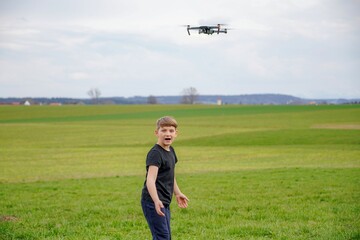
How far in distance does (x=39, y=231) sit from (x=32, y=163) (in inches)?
1000

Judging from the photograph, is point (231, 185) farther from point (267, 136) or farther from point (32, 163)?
point (267, 136)

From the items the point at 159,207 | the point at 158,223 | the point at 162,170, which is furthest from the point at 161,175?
the point at 158,223

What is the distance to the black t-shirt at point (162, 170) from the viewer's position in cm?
679

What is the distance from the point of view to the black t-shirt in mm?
6785

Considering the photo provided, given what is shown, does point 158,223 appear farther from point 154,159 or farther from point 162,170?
point 154,159

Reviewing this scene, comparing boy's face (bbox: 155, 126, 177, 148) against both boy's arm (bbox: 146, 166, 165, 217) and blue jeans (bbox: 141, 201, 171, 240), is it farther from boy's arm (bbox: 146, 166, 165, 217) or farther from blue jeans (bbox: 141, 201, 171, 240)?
blue jeans (bbox: 141, 201, 171, 240)

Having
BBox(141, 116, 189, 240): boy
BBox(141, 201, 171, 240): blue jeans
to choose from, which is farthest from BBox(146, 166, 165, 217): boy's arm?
BBox(141, 201, 171, 240): blue jeans

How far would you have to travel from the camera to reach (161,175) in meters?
6.95

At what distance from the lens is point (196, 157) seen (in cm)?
3797

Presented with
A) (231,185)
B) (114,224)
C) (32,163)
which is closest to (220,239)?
(114,224)

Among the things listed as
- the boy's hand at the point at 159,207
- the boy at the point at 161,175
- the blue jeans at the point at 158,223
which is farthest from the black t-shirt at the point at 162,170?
the boy's hand at the point at 159,207

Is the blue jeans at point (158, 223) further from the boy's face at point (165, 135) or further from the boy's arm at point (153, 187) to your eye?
the boy's face at point (165, 135)

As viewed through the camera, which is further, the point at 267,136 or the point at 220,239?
the point at 267,136

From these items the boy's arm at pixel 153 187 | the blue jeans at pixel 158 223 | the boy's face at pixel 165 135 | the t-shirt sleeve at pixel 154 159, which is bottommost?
the blue jeans at pixel 158 223
